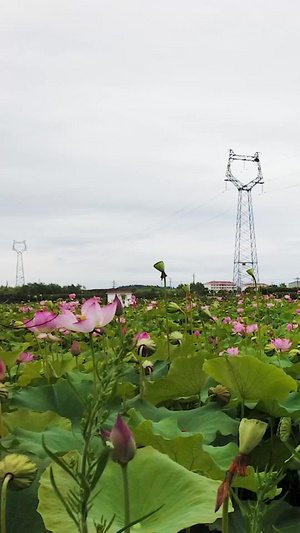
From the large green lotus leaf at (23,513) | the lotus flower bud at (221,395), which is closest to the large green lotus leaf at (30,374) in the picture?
the lotus flower bud at (221,395)

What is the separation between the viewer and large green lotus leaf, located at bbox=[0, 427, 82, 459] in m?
0.80

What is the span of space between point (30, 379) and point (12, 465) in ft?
3.38

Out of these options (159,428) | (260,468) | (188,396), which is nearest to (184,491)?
(159,428)

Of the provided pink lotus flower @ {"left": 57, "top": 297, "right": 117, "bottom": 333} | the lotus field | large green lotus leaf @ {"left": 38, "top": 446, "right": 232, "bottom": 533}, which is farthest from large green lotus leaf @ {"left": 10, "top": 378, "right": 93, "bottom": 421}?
large green lotus leaf @ {"left": 38, "top": 446, "right": 232, "bottom": 533}

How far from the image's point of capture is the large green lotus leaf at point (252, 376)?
40.9 inches

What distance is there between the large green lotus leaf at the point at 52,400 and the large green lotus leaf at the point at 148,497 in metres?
0.54

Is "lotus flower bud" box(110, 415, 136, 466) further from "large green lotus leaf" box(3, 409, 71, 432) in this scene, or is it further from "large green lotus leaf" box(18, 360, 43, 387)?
"large green lotus leaf" box(18, 360, 43, 387)

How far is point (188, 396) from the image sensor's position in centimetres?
137

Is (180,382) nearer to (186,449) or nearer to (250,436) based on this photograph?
(186,449)

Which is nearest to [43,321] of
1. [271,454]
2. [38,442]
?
[38,442]

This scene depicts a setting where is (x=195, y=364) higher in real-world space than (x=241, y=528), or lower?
higher

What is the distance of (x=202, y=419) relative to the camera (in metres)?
1.13

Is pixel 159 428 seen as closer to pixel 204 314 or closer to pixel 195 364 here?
pixel 195 364

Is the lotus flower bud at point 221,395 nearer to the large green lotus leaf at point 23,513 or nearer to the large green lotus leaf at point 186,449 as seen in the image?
the large green lotus leaf at point 186,449
